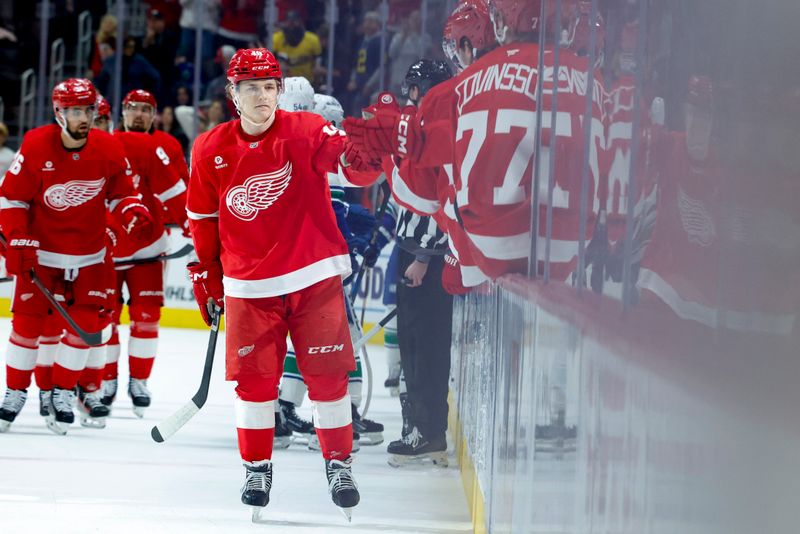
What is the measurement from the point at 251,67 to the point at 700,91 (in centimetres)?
283

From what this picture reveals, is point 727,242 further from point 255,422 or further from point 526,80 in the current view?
point 255,422

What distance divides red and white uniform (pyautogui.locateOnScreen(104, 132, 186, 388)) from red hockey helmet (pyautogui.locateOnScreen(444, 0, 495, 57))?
2.13 metres

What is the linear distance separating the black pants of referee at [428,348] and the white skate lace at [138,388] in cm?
148

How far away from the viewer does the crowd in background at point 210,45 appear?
9625 mm

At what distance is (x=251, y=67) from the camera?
3.53 m

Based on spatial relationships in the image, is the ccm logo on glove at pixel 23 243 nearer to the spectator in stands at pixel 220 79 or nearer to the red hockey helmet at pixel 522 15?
the red hockey helmet at pixel 522 15

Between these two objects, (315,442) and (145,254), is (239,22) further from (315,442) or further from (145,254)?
(315,442)

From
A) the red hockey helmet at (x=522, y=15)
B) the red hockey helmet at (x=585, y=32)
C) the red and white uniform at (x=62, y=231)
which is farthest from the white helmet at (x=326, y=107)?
the red hockey helmet at (x=585, y=32)

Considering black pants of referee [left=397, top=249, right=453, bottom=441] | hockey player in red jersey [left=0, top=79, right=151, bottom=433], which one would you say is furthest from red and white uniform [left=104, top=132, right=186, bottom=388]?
black pants of referee [left=397, top=249, right=453, bottom=441]

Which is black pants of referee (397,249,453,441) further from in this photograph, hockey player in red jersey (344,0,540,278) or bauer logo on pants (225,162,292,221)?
hockey player in red jersey (344,0,540,278)

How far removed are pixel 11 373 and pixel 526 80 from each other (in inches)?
117

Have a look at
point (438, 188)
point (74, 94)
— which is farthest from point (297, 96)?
point (438, 188)

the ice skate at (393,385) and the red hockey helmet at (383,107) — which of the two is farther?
the ice skate at (393,385)

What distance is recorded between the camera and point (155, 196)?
18.4ft
